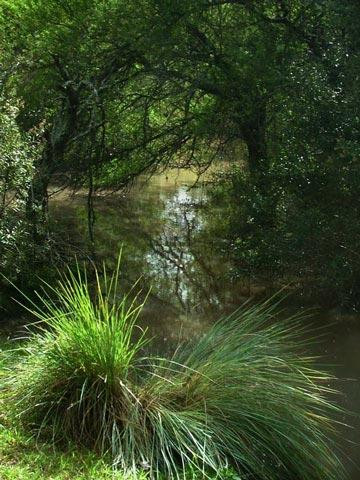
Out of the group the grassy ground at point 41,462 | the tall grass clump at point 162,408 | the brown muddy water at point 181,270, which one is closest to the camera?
the grassy ground at point 41,462

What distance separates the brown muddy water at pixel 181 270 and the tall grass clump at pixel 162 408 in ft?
3.48

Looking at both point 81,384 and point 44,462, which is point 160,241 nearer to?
point 81,384

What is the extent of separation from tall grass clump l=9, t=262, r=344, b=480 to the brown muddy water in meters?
1.06

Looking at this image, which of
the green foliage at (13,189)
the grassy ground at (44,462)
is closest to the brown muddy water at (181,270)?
the green foliage at (13,189)

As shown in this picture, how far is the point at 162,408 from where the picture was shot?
441 cm

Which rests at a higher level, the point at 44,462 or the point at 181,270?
the point at 44,462

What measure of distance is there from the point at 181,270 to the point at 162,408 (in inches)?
319

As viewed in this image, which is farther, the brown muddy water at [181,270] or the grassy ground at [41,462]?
the brown muddy water at [181,270]

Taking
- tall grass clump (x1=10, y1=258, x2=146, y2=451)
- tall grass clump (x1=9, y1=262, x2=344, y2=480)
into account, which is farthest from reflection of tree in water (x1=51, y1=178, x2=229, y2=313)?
tall grass clump (x1=10, y1=258, x2=146, y2=451)

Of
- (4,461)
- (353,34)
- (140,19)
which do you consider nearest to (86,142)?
(140,19)

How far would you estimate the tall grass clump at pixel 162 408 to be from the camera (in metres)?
4.19

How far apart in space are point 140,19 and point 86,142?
243 centimetres

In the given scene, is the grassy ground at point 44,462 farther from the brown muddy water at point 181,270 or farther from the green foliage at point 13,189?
the green foliage at point 13,189

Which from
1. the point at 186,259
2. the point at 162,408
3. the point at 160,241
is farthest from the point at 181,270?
the point at 162,408
